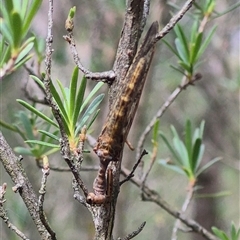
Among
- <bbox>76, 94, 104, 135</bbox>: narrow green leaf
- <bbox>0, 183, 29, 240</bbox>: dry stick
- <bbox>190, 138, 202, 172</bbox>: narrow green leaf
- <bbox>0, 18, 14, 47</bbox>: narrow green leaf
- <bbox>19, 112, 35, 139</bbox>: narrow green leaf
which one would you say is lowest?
<bbox>0, 183, 29, 240</bbox>: dry stick

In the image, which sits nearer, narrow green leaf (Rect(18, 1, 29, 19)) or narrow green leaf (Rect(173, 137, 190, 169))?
narrow green leaf (Rect(18, 1, 29, 19))

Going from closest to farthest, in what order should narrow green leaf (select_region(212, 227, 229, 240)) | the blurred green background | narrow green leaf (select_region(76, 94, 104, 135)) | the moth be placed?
the moth
narrow green leaf (select_region(76, 94, 104, 135))
narrow green leaf (select_region(212, 227, 229, 240))
the blurred green background

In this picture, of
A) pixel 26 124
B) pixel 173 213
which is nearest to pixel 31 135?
pixel 26 124

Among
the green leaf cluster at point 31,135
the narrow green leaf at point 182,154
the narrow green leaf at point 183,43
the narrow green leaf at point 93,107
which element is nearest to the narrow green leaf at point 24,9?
the narrow green leaf at point 93,107

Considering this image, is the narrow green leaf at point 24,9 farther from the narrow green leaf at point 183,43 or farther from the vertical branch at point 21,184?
the narrow green leaf at point 183,43

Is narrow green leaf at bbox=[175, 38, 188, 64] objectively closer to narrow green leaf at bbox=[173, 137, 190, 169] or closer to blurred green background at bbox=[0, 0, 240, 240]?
narrow green leaf at bbox=[173, 137, 190, 169]

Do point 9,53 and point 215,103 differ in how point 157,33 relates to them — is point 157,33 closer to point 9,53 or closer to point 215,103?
point 9,53

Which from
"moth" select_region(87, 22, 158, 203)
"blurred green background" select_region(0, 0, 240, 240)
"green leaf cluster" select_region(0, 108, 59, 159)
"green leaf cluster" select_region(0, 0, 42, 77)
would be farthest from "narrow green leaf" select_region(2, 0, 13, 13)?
"blurred green background" select_region(0, 0, 240, 240)
